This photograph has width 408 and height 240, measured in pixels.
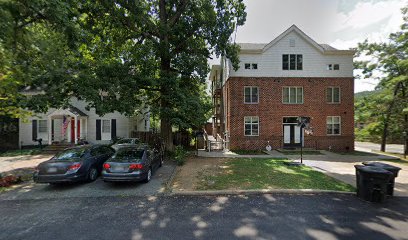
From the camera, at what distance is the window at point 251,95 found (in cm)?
1873

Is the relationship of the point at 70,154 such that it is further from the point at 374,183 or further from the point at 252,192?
the point at 374,183

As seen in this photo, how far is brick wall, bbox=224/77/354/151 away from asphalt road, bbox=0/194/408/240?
1164 cm

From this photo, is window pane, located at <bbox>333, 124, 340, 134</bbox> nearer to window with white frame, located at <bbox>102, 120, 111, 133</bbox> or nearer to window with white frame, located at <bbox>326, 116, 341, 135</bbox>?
window with white frame, located at <bbox>326, 116, 341, 135</bbox>

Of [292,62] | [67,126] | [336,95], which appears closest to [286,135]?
[336,95]

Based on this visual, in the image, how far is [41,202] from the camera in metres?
6.63

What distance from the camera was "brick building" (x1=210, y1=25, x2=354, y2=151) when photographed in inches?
731

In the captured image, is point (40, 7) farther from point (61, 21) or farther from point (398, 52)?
point (398, 52)

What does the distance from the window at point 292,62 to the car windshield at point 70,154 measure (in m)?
17.5

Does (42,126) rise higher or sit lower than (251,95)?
lower

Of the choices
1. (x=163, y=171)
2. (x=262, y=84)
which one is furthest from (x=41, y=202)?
(x=262, y=84)

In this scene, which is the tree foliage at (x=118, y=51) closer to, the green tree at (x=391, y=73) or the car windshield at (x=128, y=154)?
the car windshield at (x=128, y=154)

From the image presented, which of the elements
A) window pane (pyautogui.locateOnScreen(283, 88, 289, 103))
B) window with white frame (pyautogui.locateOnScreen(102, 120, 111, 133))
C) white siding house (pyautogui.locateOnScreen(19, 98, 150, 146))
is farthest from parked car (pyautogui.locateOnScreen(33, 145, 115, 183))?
window pane (pyautogui.locateOnScreen(283, 88, 289, 103))

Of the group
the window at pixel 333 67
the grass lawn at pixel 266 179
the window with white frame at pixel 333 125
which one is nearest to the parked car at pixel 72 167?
the grass lawn at pixel 266 179

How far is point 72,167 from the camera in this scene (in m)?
7.77
